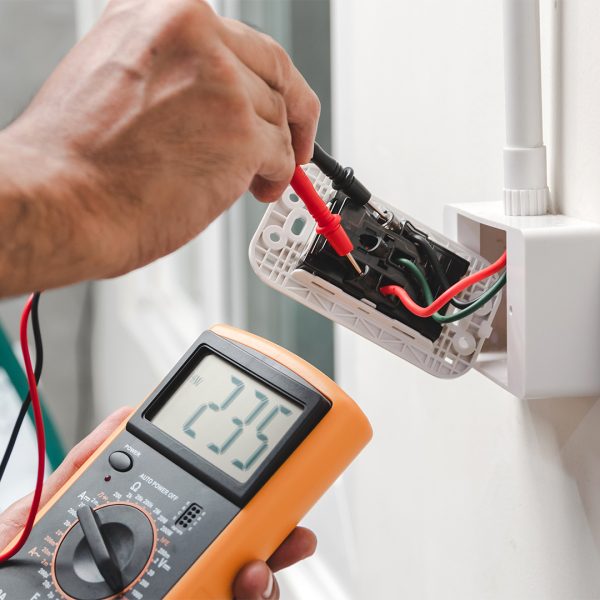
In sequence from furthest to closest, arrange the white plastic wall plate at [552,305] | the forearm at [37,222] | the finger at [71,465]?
the finger at [71,465]
the white plastic wall plate at [552,305]
the forearm at [37,222]

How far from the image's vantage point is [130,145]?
41 centimetres

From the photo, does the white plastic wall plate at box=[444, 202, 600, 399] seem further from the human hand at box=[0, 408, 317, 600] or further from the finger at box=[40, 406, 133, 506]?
the finger at box=[40, 406, 133, 506]

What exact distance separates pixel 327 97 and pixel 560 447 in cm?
73

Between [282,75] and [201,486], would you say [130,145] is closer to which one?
[282,75]

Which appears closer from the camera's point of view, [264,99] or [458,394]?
[264,99]

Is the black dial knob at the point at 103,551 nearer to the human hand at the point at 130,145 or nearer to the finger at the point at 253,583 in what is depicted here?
the finger at the point at 253,583

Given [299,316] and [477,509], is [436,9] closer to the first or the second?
[477,509]

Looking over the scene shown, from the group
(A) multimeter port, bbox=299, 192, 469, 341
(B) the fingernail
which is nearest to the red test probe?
(A) multimeter port, bbox=299, 192, 469, 341

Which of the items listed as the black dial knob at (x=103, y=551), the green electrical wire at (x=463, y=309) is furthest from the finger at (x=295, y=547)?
the green electrical wire at (x=463, y=309)

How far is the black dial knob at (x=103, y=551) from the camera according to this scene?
60cm

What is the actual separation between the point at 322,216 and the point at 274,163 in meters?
0.07

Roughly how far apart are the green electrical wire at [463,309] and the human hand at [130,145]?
0.52 ft

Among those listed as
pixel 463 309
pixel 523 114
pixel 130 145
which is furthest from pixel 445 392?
pixel 130 145

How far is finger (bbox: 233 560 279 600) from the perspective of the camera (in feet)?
1.92
